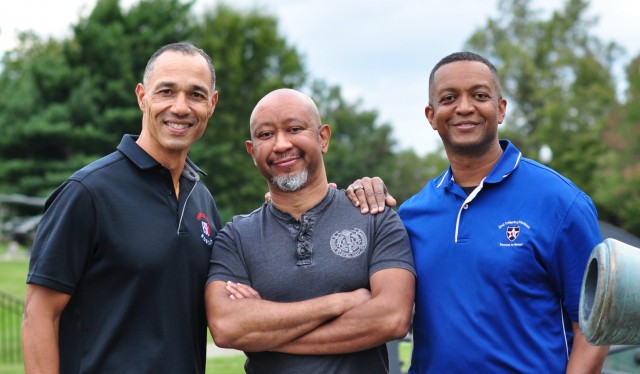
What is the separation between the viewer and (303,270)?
3338mm

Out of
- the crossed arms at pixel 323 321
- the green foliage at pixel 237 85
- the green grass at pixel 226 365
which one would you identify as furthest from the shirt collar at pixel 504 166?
the green foliage at pixel 237 85

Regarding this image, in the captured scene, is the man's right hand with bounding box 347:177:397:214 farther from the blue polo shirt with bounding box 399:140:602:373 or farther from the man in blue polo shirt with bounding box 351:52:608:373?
the blue polo shirt with bounding box 399:140:602:373

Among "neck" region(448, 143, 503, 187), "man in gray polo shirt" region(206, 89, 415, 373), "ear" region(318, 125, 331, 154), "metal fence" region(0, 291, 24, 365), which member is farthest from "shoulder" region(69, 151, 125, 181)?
"metal fence" region(0, 291, 24, 365)

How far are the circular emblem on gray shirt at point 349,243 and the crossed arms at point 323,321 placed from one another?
7.0 inches

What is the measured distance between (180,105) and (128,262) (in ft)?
2.59

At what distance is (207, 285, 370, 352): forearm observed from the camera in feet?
10.4

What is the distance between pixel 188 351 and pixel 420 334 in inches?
42.0

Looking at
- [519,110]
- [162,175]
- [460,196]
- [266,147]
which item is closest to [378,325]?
[460,196]

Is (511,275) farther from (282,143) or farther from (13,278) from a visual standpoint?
(13,278)

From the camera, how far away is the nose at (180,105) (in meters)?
3.49

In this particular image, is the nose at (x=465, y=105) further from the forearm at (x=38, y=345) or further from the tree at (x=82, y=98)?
the tree at (x=82, y=98)

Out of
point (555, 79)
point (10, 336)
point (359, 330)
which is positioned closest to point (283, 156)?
point (359, 330)

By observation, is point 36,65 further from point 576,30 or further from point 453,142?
point 453,142

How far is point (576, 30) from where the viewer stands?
43031 mm
